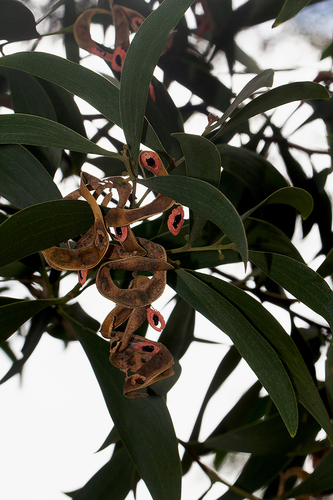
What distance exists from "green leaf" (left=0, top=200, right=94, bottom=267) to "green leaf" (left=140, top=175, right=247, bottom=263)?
77 mm

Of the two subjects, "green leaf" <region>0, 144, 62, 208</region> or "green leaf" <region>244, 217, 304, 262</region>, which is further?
"green leaf" <region>244, 217, 304, 262</region>

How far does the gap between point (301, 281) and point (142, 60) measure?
0.26 meters

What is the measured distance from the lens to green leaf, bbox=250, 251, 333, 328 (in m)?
0.37

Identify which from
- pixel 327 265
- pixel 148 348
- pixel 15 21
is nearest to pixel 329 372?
pixel 327 265

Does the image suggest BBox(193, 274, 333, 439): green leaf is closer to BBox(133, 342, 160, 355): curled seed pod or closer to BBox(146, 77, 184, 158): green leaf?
BBox(133, 342, 160, 355): curled seed pod

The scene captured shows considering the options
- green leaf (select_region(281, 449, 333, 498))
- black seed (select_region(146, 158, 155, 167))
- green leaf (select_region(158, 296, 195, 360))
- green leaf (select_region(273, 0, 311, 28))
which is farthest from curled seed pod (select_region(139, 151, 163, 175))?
green leaf (select_region(281, 449, 333, 498))

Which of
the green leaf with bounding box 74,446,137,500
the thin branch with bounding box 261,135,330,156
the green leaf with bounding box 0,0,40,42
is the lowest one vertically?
the green leaf with bounding box 74,446,137,500

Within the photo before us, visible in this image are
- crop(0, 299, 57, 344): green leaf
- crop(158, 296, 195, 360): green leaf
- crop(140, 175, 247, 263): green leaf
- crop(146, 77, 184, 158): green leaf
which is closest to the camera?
crop(140, 175, 247, 263): green leaf

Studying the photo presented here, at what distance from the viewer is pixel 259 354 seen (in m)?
0.37

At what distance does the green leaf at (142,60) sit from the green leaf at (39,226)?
8cm

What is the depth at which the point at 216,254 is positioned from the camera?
0.61 meters

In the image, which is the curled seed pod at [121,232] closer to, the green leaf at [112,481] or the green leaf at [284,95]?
the green leaf at [284,95]

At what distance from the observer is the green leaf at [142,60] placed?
29 centimetres

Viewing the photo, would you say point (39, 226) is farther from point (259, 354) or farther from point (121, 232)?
point (259, 354)
